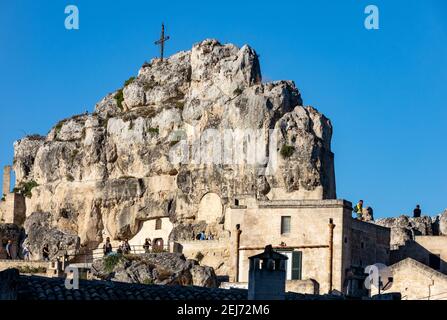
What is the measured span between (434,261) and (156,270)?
16.5 metres

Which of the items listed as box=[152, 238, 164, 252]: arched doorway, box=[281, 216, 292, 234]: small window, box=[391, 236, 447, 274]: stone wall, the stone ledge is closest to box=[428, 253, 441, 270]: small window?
box=[391, 236, 447, 274]: stone wall

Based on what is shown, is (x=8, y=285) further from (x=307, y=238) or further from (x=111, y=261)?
(x=111, y=261)

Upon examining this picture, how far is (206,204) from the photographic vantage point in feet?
296

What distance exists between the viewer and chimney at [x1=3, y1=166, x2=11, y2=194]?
107 meters

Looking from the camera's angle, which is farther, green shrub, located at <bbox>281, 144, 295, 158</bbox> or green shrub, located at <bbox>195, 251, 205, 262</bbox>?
green shrub, located at <bbox>281, 144, 295, 158</bbox>

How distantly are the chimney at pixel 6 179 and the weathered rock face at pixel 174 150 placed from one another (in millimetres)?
3038

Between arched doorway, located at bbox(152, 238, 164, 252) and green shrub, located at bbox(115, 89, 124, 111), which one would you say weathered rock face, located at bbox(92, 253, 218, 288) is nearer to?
arched doorway, located at bbox(152, 238, 164, 252)

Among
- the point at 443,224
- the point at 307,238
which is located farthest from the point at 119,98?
the point at 307,238

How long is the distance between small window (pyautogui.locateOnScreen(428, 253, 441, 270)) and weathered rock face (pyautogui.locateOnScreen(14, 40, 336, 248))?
414 inches

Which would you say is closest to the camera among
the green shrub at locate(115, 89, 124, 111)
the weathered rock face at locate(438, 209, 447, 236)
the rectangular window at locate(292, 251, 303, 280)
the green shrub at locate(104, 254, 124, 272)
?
the rectangular window at locate(292, 251, 303, 280)

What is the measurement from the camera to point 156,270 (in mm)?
74562

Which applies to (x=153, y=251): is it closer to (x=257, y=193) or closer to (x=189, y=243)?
(x=189, y=243)
